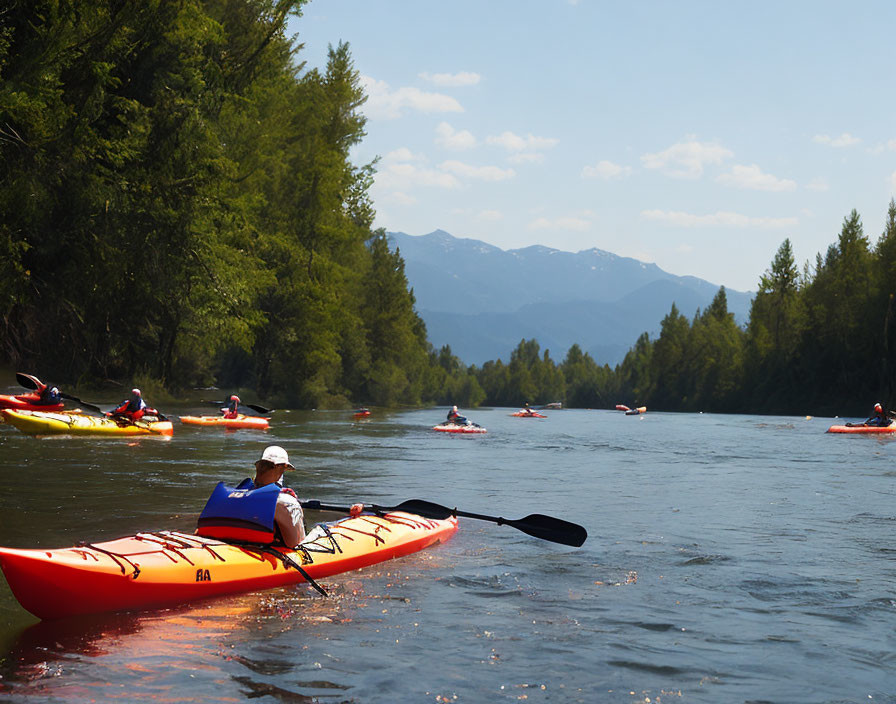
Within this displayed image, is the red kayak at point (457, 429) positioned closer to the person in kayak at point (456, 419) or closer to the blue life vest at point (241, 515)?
the person in kayak at point (456, 419)

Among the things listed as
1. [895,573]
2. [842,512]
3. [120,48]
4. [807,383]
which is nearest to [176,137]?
[120,48]

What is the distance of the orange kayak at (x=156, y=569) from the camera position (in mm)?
6613

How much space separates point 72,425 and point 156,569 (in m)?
16.1

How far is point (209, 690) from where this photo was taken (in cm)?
565

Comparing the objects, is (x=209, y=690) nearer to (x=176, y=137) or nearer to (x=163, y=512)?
(x=163, y=512)

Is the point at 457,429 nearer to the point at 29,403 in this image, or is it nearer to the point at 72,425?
the point at 29,403

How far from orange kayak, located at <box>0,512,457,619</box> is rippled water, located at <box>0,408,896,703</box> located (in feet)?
0.51

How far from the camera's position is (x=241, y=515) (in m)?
8.18

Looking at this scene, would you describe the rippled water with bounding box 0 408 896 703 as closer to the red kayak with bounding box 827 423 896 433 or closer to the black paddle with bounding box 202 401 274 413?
the black paddle with bounding box 202 401 274 413

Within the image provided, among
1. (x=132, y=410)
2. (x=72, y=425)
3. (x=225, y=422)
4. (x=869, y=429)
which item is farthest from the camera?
(x=869, y=429)

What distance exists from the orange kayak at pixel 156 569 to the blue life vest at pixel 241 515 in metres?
0.14

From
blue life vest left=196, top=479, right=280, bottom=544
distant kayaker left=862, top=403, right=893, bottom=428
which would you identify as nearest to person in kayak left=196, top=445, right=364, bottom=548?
blue life vest left=196, top=479, right=280, bottom=544

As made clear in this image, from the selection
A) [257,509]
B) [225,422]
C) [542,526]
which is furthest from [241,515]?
[225,422]

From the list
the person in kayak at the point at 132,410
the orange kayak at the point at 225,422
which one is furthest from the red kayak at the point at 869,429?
the person in kayak at the point at 132,410
